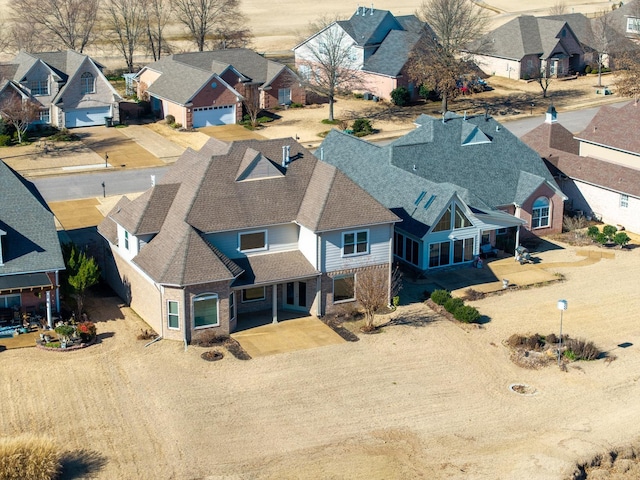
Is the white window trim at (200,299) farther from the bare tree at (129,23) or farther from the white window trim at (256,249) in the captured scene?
the bare tree at (129,23)

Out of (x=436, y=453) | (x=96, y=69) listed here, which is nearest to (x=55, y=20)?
(x=96, y=69)

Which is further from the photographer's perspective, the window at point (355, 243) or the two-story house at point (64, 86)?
the two-story house at point (64, 86)

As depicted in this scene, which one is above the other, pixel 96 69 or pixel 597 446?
pixel 96 69

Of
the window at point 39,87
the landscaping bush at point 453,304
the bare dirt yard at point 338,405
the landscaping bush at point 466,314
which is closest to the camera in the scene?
the bare dirt yard at point 338,405

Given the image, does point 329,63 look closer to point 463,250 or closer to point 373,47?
point 373,47

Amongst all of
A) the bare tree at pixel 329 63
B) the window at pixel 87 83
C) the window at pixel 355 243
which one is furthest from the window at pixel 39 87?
the window at pixel 355 243

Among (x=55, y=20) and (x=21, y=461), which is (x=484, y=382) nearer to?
(x=21, y=461)

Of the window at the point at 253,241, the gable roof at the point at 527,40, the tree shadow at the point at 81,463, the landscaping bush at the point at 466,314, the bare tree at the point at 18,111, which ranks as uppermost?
the gable roof at the point at 527,40

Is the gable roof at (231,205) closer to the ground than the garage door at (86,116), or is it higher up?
higher up
